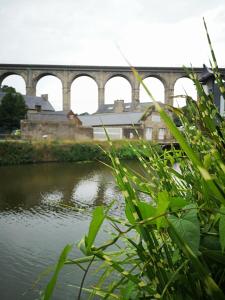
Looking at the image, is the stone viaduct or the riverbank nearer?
the riverbank

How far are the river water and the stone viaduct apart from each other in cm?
3517

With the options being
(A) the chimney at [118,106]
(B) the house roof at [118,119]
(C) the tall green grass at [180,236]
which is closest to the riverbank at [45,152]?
(B) the house roof at [118,119]

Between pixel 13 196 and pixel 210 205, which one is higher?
pixel 210 205

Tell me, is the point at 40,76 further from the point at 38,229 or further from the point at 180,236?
the point at 180,236

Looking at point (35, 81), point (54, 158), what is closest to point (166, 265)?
point (54, 158)

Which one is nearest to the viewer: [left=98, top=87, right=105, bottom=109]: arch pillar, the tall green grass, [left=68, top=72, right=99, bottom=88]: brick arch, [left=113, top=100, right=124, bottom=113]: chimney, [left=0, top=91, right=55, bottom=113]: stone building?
the tall green grass

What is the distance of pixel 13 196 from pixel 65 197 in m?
1.62

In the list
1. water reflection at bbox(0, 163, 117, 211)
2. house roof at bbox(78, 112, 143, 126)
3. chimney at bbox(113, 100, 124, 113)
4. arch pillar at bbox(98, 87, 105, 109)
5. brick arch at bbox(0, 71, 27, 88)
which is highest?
brick arch at bbox(0, 71, 27, 88)

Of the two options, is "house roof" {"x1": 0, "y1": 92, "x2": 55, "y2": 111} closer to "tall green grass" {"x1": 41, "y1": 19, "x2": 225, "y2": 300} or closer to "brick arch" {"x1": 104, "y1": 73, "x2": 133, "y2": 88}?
"brick arch" {"x1": 104, "y1": 73, "x2": 133, "y2": 88}

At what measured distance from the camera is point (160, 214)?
2.13ft

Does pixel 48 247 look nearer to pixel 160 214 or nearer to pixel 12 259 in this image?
pixel 12 259

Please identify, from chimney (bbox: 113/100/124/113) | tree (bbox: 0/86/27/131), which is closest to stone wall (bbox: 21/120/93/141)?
tree (bbox: 0/86/27/131)

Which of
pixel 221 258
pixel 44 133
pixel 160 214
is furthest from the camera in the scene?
pixel 44 133

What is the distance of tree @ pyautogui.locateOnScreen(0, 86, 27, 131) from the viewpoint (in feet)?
111
